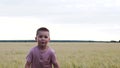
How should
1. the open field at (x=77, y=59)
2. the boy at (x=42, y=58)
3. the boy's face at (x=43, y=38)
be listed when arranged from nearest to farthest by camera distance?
the boy's face at (x=43, y=38) → the boy at (x=42, y=58) → the open field at (x=77, y=59)

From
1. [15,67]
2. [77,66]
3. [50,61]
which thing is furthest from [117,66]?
[50,61]

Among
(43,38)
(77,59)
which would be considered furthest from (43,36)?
(77,59)

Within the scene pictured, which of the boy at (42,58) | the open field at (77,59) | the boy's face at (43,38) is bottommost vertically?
the open field at (77,59)

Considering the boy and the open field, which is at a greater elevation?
the boy

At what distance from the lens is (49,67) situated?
4.16m

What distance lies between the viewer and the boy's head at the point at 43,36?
13.1 ft

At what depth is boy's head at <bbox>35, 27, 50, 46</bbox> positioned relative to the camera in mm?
4004

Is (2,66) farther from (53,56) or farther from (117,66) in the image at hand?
(53,56)

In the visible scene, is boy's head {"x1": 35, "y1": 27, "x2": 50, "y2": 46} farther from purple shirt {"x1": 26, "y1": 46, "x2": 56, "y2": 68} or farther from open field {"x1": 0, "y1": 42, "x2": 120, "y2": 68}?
open field {"x1": 0, "y1": 42, "x2": 120, "y2": 68}

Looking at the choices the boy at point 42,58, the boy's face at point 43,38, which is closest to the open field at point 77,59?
the boy at point 42,58

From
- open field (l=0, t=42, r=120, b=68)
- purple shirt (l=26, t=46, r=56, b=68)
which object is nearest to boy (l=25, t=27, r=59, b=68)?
purple shirt (l=26, t=46, r=56, b=68)

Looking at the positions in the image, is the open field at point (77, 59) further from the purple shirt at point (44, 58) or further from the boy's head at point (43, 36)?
the boy's head at point (43, 36)

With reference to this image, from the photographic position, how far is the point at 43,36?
4.01 meters

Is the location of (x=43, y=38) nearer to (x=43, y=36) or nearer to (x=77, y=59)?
(x=43, y=36)
